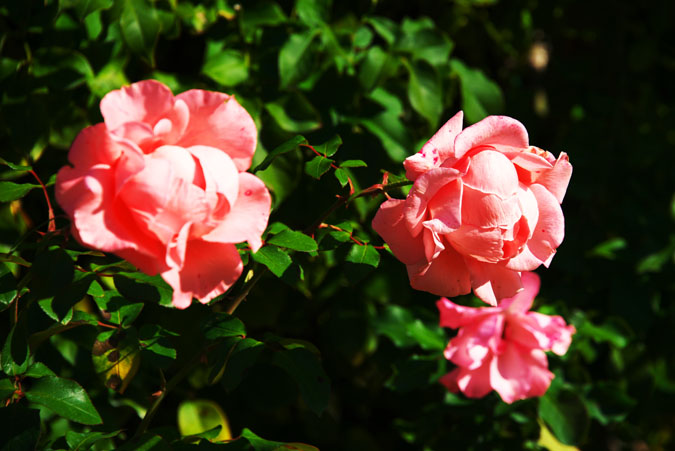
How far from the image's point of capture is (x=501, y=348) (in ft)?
4.13

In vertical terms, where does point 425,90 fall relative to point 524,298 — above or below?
above

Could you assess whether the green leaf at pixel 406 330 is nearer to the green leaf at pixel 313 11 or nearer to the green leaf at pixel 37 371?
the green leaf at pixel 313 11

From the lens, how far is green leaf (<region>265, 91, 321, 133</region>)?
1.29 metres

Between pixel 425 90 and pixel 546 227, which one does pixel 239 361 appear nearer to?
pixel 546 227

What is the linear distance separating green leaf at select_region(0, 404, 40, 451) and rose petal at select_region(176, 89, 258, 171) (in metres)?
0.35

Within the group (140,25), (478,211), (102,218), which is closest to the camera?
(102,218)


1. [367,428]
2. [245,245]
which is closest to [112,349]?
[245,245]

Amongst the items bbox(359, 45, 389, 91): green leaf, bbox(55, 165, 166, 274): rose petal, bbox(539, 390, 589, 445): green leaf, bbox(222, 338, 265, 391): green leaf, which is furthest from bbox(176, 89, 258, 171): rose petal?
bbox(539, 390, 589, 445): green leaf

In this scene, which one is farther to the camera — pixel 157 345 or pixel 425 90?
pixel 425 90

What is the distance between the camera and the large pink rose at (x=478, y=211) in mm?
744

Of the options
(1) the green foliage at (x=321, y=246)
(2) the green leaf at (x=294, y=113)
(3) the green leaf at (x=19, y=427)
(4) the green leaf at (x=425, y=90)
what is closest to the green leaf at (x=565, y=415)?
(1) the green foliage at (x=321, y=246)

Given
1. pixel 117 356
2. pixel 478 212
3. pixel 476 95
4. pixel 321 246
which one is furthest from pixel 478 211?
pixel 476 95

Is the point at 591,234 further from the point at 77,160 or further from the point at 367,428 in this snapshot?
the point at 77,160

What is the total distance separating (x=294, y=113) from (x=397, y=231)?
590 mm
